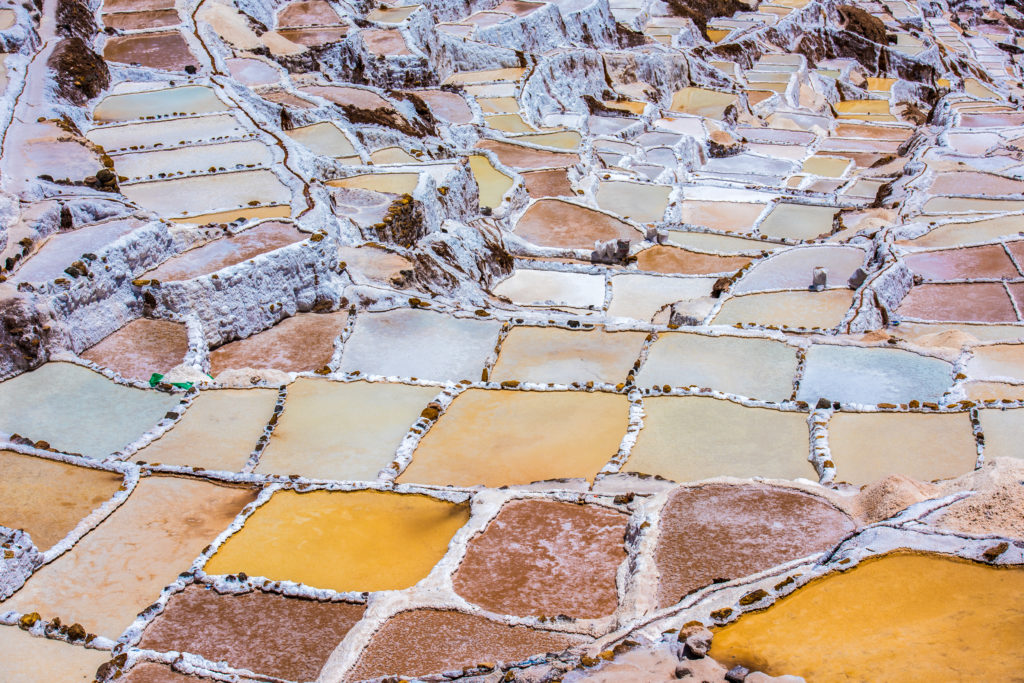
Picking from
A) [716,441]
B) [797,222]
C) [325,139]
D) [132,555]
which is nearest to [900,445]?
[716,441]

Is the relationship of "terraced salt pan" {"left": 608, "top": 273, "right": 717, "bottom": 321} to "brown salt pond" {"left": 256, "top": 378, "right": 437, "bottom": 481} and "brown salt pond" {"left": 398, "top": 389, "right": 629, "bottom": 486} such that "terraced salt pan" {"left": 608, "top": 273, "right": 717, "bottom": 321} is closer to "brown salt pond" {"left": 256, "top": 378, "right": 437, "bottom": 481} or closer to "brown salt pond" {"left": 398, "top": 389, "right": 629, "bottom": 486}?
"brown salt pond" {"left": 398, "top": 389, "right": 629, "bottom": 486}

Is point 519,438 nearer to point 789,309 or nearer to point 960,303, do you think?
point 789,309

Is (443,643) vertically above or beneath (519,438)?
above

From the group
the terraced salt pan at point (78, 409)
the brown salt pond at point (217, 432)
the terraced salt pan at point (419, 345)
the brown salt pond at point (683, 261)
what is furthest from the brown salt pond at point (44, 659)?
the brown salt pond at point (683, 261)

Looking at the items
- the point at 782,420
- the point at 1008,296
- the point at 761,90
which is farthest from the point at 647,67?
the point at 782,420

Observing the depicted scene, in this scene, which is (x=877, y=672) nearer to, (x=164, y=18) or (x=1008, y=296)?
(x=1008, y=296)

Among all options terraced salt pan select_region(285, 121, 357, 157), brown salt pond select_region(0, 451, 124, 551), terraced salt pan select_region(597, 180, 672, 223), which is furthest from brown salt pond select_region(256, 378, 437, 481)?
terraced salt pan select_region(597, 180, 672, 223)
